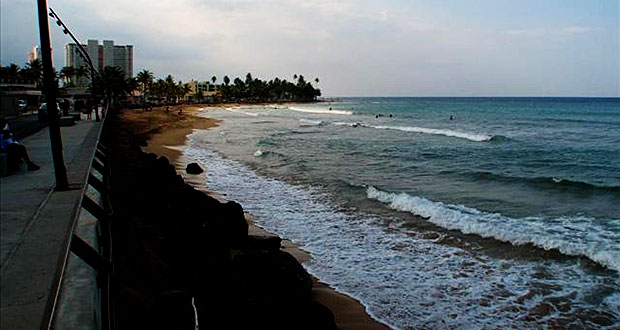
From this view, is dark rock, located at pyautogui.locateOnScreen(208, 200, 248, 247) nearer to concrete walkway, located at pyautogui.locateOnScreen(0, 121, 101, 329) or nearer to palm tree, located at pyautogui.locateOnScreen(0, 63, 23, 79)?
concrete walkway, located at pyautogui.locateOnScreen(0, 121, 101, 329)

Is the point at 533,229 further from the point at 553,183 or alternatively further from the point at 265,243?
the point at 553,183

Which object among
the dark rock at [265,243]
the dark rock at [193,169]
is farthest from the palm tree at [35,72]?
the dark rock at [265,243]

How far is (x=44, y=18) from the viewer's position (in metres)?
8.09

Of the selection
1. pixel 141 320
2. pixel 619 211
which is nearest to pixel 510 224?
pixel 619 211

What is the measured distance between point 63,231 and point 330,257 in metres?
5.17

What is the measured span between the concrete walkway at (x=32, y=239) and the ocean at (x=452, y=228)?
14.1 ft

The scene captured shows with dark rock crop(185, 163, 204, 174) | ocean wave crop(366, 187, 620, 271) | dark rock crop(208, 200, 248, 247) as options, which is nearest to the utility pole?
dark rock crop(208, 200, 248, 247)

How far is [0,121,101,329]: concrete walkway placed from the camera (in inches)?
141

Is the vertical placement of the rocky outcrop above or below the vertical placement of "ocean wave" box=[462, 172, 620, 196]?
above

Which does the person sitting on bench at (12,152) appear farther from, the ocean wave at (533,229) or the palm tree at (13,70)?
the palm tree at (13,70)

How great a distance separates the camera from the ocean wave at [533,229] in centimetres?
997

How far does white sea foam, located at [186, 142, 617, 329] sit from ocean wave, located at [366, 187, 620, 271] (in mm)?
871

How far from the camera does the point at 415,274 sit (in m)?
8.71

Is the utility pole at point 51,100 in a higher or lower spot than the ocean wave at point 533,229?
higher
